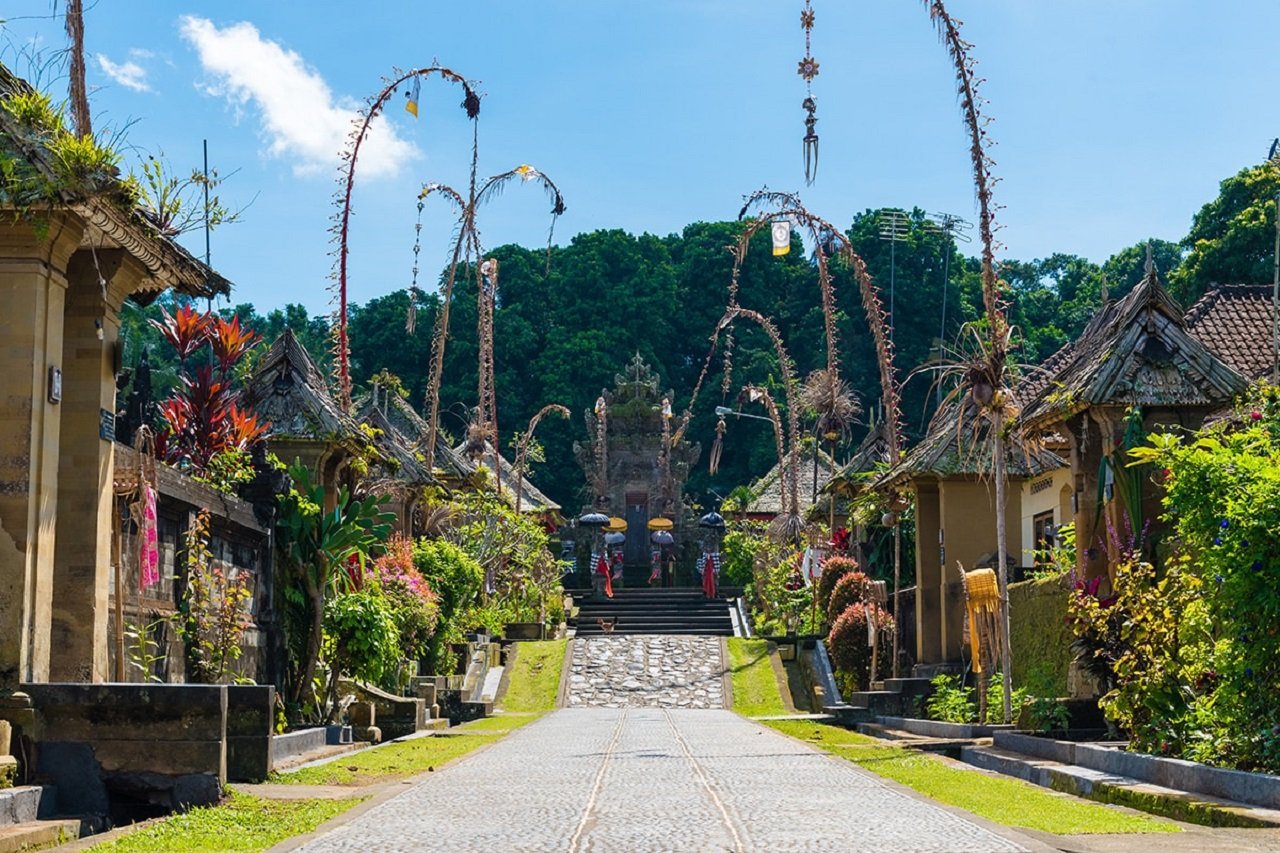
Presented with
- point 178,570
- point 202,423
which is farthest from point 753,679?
point 178,570

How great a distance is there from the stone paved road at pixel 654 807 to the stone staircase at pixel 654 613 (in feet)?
86.5

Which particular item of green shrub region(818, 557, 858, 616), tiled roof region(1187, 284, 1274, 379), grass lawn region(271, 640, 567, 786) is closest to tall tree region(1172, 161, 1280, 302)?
tiled roof region(1187, 284, 1274, 379)

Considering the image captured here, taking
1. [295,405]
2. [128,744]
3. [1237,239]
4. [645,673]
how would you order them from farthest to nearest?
[1237,239], [645,673], [295,405], [128,744]

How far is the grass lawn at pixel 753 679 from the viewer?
30328 mm

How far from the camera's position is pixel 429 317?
7550 centimetres

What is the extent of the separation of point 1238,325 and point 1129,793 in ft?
63.2

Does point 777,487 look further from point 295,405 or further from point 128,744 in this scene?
point 128,744

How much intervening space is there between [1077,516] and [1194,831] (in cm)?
955

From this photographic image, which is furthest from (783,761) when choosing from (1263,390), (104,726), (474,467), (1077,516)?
(474,467)

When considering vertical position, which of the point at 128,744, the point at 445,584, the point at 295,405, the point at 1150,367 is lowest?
the point at 128,744

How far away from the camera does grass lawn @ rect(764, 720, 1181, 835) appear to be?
381 inches

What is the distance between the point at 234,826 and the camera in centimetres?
959

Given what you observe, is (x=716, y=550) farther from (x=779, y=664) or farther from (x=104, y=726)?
(x=104, y=726)

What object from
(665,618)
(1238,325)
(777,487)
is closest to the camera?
(1238,325)
